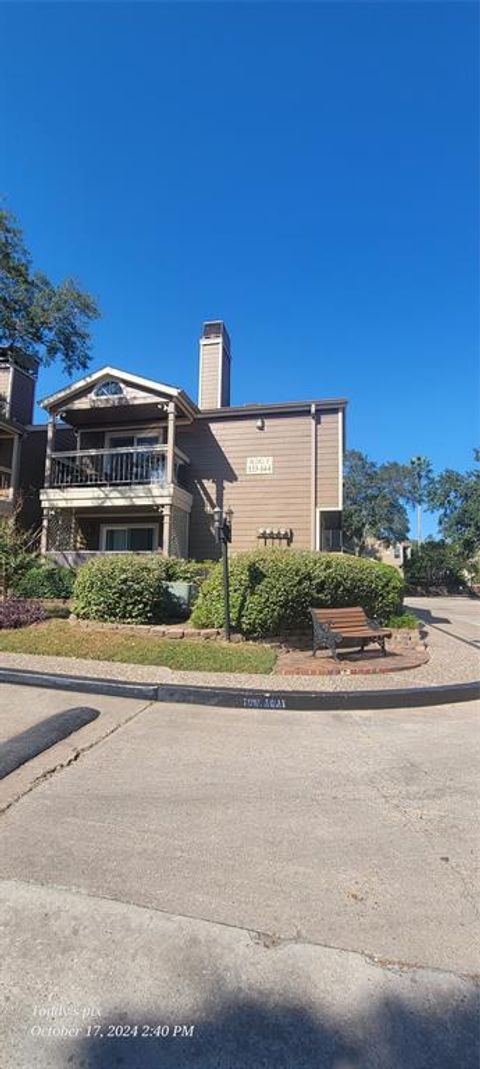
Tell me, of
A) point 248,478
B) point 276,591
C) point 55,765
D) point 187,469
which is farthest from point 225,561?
point 187,469

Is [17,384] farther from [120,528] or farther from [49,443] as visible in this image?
[120,528]

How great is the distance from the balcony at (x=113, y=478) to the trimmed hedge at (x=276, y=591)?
20.9 feet

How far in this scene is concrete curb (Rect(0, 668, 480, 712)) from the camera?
6055 mm

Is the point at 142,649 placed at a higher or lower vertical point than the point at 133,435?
lower

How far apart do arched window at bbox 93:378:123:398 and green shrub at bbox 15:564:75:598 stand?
584cm

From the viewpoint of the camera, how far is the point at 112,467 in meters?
17.1

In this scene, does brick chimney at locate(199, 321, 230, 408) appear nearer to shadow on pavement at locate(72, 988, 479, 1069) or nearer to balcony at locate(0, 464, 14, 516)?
balcony at locate(0, 464, 14, 516)

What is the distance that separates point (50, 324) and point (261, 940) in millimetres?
20863

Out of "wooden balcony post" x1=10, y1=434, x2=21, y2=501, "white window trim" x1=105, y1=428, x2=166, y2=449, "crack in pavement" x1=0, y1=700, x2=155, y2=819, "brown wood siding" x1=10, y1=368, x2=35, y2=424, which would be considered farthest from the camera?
"brown wood siding" x1=10, y1=368, x2=35, y2=424

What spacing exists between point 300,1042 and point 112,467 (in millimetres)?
16297

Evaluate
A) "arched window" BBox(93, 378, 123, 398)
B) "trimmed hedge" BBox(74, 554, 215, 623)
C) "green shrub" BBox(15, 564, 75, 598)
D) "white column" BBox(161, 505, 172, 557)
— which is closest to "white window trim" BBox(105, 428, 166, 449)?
"arched window" BBox(93, 378, 123, 398)

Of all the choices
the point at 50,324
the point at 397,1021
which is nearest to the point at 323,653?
the point at 397,1021

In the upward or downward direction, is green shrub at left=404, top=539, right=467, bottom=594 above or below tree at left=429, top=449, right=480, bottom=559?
below

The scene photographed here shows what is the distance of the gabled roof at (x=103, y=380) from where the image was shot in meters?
16.0
